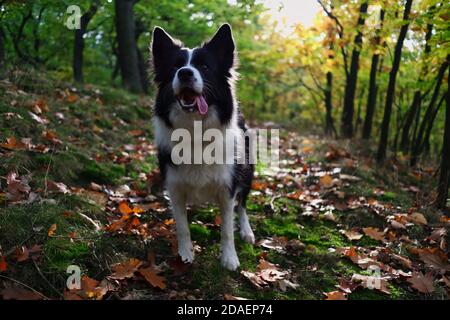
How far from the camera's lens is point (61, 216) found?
136 inches

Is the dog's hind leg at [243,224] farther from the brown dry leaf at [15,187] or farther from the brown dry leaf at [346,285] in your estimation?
the brown dry leaf at [15,187]

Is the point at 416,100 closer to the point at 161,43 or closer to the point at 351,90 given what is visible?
the point at 351,90

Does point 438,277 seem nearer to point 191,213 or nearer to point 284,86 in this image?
point 191,213

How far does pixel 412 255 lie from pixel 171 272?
2276 mm

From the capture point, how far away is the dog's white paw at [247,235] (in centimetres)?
412

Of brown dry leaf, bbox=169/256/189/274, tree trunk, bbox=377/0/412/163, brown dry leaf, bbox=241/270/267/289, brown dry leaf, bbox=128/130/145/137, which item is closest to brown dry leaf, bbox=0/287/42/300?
brown dry leaf, bbox=169/256/189/274

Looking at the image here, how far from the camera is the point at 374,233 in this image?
4.24 m

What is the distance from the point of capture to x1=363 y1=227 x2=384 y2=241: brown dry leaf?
13.8 feet

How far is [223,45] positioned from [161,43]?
55 cm

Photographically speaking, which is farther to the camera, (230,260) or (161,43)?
(161,43)

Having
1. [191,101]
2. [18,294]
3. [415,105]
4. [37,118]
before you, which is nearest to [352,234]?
[191,101]

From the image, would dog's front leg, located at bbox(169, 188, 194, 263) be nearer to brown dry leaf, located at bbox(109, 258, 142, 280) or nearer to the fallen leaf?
brown dry leaf, located at bbox(109, 258, 142, 280)

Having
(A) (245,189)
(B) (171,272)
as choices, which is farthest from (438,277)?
(B) (171,272)

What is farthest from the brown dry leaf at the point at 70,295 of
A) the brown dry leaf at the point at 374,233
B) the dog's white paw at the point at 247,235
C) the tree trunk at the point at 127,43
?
the tree trunk at the point at 127,43
